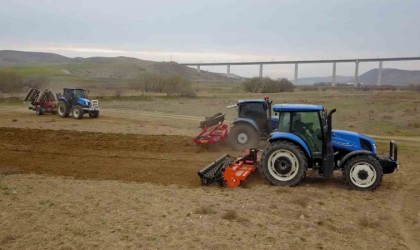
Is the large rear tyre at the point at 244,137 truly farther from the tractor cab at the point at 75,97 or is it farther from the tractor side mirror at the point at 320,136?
the tractor cab at the point at 75,97

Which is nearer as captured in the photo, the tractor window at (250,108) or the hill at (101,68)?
the tractor window at (250,108)

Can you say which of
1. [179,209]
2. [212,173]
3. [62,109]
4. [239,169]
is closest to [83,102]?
[62,109]

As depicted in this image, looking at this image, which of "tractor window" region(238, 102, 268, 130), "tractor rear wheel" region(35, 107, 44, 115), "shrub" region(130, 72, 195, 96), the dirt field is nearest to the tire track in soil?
the dirt field

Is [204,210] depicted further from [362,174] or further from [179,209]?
[362,174]

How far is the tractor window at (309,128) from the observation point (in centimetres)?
930

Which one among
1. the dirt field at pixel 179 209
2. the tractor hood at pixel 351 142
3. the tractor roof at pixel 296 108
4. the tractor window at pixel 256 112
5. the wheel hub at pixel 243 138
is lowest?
the dirt field at pixel 179 209

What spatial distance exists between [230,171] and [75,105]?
19.7 metres

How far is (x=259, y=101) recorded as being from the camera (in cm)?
1441

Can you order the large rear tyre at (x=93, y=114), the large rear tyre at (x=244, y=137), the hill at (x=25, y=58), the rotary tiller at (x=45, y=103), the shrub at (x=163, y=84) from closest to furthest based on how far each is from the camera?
the large rear tyre at (x=244, y=137) → the large rear tyre at (x=93, y=114) → the rotary tiller at (x=45, y=103) → the shrub at (x=163, y=84) → the hill at (x=25, y=58)

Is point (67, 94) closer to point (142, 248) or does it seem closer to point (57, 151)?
point (57, 151)

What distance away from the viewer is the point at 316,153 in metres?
9.34

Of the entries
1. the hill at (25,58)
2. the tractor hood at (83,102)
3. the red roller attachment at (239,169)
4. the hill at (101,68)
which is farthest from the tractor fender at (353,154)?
the hill at (25,58)

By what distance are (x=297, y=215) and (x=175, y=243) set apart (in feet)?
8.38

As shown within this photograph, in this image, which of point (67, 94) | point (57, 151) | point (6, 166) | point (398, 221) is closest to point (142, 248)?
point (398, 221)
